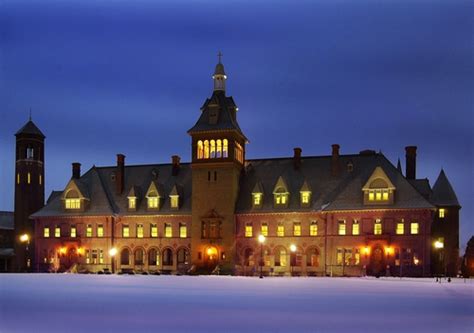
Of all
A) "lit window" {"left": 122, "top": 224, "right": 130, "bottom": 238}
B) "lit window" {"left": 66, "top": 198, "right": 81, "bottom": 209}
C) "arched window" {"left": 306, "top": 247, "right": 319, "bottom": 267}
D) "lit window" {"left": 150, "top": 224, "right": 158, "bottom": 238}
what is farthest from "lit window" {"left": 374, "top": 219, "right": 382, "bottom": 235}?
"lit window" {"left": 66, "top": 198, "right": 81, "bottom": 209}

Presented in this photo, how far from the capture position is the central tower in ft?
242

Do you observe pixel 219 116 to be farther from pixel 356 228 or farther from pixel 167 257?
pixel 356 228

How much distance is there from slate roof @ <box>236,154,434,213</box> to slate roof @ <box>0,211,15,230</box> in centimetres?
4742

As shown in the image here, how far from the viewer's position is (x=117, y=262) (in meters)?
78.7

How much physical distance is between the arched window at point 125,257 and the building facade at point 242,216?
0.14 m

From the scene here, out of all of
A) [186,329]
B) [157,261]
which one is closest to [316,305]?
[186,329]

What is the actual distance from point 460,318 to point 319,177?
52.7 metres

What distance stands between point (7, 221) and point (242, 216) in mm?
49949

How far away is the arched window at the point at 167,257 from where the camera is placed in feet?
253

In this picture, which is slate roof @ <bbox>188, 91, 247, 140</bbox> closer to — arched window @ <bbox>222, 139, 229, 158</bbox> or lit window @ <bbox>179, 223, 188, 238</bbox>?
arched window @ <bbox>222, 139, 229, 158</bbox>

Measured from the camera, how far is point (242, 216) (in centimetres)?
7425

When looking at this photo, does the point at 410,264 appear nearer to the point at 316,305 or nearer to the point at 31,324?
the point at 316,305

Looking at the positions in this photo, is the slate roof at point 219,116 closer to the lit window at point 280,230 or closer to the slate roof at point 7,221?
the lit window at point 280,230

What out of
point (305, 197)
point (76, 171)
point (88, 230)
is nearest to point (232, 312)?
point (305, 197)
